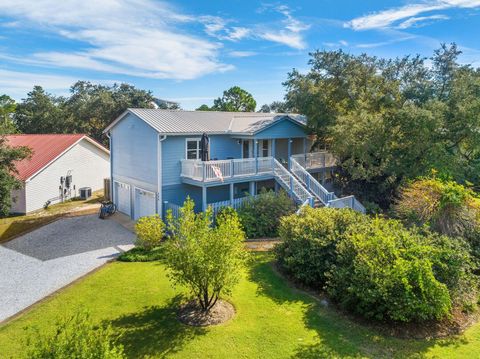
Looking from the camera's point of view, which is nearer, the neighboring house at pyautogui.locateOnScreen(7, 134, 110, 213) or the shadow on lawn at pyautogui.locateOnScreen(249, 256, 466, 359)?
the shadow on lawn at pyautogui.locateOnScreen(249, 256, 466, 359)

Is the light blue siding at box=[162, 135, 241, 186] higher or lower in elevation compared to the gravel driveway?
higher

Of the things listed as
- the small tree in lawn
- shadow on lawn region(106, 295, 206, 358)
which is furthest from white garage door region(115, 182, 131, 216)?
the small tree in lawn

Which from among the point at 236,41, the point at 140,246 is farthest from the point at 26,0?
the point at 236,41

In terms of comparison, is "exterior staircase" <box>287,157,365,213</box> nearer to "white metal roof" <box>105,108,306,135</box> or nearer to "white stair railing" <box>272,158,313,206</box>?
"white stair railing" <box>272,158,313,206</box>

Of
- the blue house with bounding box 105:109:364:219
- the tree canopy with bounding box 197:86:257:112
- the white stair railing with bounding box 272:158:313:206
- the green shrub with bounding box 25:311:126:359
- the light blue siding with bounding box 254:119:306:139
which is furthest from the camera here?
the tree canopy with bounding box 197:86:257:112

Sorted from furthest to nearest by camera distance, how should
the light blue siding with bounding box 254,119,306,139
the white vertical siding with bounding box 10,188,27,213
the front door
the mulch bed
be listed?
the white vertical siding with bounding box 10,188,27,213 → the front door → the light blue siding with bounding box 254,119,306,139 → the mulch bed

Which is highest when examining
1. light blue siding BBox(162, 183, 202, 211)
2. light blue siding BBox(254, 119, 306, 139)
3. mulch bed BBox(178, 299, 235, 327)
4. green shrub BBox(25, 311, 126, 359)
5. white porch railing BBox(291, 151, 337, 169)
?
light blue siding BBox(254, 119, 306, 139)
